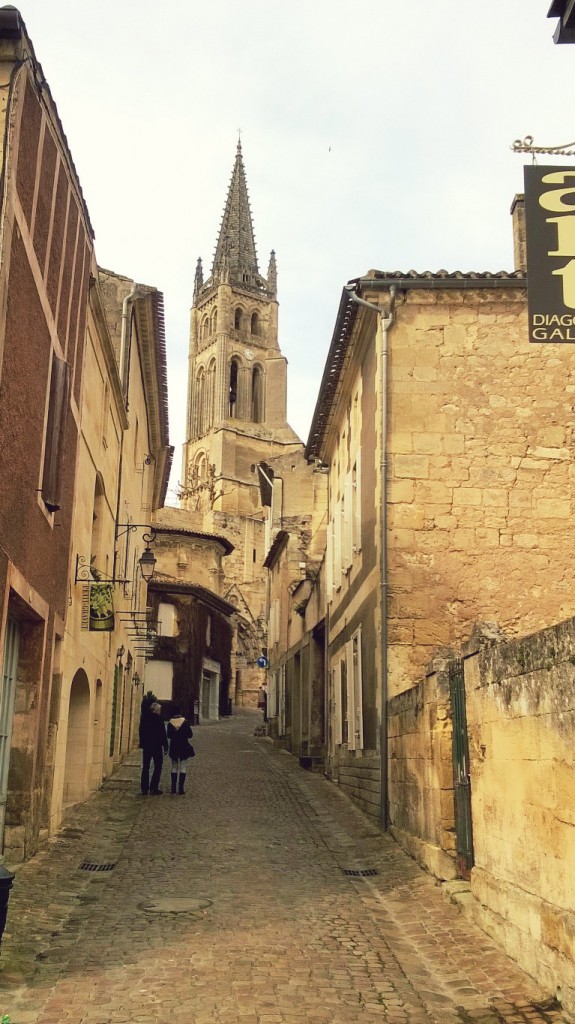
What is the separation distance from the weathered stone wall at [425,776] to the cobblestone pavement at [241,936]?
0.89ft

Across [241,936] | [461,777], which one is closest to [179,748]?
[461,777]

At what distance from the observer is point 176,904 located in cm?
795

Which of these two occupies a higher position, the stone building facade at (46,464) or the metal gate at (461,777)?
the stone building facade at (46,464)

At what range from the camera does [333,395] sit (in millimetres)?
17375

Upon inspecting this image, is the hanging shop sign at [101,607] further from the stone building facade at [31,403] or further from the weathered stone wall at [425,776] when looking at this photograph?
the weathered stone wall at [425,776]

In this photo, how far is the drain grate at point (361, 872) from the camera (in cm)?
955

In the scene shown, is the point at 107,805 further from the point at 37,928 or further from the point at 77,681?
the point at 37,928

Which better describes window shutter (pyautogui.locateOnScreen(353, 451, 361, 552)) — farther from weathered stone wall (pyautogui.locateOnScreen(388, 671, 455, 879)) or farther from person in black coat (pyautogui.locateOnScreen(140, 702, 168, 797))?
person in black coat (pyautogui.locateOnScreen(140, 702, 168, 797))

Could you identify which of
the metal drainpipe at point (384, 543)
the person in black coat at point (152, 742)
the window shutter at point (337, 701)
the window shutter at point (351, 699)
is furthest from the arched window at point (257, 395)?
the metal drainpipe at point (384, 543)

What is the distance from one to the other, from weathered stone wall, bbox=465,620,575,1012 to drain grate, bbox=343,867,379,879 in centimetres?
221

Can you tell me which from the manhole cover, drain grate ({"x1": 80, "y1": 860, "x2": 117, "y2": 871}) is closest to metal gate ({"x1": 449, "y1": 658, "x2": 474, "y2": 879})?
the manhole cover

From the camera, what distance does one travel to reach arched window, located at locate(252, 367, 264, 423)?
9281 centimetres

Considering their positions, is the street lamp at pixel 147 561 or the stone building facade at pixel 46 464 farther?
the street lamp at pixel 147 561

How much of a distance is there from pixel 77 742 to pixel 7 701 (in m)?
5.00
